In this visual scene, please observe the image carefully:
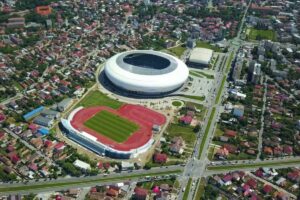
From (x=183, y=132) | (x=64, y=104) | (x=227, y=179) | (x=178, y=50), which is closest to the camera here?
(x=227, y=179)

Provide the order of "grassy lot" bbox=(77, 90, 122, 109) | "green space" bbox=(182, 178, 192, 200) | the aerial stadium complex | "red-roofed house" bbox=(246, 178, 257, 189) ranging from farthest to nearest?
"grassy lot" bbox=(77, 90, 122, 109), the aerial stadium complex, "red-roofed house" bbox=(246, 178, 257, 189), "green space" bbox=(182, 178, 192, 200)

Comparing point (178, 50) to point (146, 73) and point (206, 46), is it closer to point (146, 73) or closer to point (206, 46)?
point (206, 46)

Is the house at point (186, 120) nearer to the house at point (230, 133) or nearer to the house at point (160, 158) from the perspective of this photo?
the house at point (230, 133)

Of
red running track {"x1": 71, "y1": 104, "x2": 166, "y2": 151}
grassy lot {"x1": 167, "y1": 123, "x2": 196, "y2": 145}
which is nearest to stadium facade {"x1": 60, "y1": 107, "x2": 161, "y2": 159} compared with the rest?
red running track {"x1": 71, "y1": 104, "x2": 166, "y2": 151}

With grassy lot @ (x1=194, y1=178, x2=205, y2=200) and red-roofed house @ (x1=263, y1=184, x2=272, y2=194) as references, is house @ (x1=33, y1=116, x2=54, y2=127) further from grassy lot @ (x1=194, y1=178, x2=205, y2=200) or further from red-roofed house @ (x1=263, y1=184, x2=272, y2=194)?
red-roofed house @ (x1=263, y1=184, x2=272, y2=194)

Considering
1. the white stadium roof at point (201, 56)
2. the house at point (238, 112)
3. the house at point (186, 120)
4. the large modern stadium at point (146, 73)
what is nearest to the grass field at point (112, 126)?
the house at point (186, 120)

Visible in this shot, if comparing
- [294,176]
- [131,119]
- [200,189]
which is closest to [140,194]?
[200,189]
